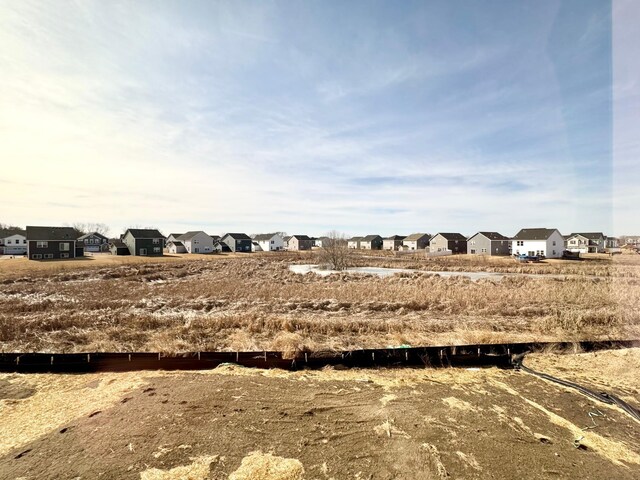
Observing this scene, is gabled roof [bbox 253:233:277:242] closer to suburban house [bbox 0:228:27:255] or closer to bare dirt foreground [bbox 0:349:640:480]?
suburban house [bbox 0:228:27:255]

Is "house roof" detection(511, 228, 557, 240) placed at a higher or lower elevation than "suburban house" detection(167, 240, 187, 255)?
higher

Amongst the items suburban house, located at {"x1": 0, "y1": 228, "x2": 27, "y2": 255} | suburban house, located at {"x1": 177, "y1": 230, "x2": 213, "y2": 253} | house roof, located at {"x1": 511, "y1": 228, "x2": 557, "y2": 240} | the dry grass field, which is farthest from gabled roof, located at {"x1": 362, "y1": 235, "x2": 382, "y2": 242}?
suburban house, located at {"x1": 0, "y1": 228, "x2": 27, "y2": 255}

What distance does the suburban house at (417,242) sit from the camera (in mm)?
86125

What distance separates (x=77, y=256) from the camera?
5603cm

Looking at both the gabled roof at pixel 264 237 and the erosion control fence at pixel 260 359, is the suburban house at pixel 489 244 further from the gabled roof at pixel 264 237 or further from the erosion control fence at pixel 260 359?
the erosion control fence at pixel 260 359

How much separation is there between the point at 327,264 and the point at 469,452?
123ft

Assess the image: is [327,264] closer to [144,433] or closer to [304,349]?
[304,349]

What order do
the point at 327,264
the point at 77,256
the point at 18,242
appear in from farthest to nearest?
the point at 18,242 < the point at 77,256 < the point at 327,264

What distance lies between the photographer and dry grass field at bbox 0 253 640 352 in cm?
1060

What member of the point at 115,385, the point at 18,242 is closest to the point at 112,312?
the point at 115,385

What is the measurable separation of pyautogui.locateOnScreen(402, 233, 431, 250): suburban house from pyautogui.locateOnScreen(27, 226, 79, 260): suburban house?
7485cm

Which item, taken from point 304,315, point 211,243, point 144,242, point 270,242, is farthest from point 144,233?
point 304,315

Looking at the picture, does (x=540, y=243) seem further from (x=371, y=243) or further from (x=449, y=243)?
(x=371, y=243)

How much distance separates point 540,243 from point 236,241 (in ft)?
215
